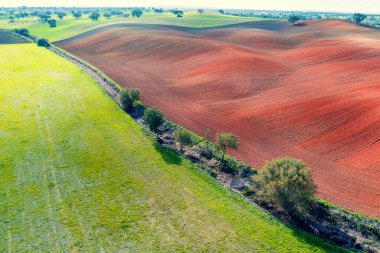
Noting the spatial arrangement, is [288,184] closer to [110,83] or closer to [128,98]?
[128,98]

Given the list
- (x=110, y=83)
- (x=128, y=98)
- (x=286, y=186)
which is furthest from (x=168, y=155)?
(x=110, y=83)

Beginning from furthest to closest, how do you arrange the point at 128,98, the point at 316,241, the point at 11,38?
the point at 11,38 < the point at 128,98 < the point at 316,241

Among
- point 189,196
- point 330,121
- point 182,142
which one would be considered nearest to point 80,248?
point 189,196

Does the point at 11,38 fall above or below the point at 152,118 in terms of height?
above

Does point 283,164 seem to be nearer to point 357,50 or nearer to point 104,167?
point 104,167

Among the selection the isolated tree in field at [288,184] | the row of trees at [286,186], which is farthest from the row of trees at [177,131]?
the isolated tree in field at [288,184]
